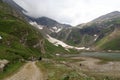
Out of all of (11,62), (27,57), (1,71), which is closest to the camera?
(1,71)

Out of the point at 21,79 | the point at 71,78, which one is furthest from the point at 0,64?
the point at 71,78

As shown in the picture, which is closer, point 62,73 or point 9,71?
point 62,73

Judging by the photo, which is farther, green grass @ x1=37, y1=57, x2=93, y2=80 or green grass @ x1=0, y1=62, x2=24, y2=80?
green grass @ x1=0, y1=62, x2=24, y2=80

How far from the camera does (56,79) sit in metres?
66.3


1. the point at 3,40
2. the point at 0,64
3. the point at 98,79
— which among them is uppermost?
the point at 3,40

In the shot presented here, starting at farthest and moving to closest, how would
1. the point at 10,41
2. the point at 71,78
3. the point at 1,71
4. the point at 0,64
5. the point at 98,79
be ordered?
the point at 10,41 → the point at 0,64 → the point at 1,71 → the point at 98,79 → the point at 71,78

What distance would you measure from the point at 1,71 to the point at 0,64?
20.6ft

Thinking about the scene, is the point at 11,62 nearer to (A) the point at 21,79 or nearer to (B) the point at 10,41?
(A) the point at 21,79

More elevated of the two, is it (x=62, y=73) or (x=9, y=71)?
(x=9, y=71)

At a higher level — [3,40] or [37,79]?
[3,40]

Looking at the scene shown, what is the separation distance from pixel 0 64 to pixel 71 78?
35.9 metres

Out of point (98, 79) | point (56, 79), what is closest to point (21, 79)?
point (56, 79)

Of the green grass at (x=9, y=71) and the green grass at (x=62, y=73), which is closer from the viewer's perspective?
the green grass at (x=62, y=73)

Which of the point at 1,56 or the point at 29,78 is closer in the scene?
the point at 29,78
